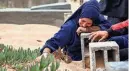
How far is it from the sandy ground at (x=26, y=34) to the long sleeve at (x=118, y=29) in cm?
421

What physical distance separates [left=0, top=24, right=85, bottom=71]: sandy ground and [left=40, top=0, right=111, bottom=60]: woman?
3.50m

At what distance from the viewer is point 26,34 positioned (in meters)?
11.2

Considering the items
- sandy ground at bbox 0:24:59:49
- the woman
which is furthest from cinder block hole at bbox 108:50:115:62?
sandy ground at bbox 0:24:59:49

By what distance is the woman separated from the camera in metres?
5.15

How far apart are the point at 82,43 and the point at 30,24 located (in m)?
7.94

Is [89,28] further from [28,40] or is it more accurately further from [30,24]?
[30,24]

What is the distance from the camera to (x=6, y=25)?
41.7ft

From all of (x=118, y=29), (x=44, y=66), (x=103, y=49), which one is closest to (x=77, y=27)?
(x=118, y=29)

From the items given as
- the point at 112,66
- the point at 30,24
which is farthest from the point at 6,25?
the point at 112,66

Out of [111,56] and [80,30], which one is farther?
[80,30]

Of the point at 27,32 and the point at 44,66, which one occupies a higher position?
the point at 44,66

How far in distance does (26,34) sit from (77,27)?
596 cm

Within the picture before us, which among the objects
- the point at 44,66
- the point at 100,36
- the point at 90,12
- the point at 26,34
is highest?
the point at 90,12

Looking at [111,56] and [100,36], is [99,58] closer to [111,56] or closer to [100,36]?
[111,56]
